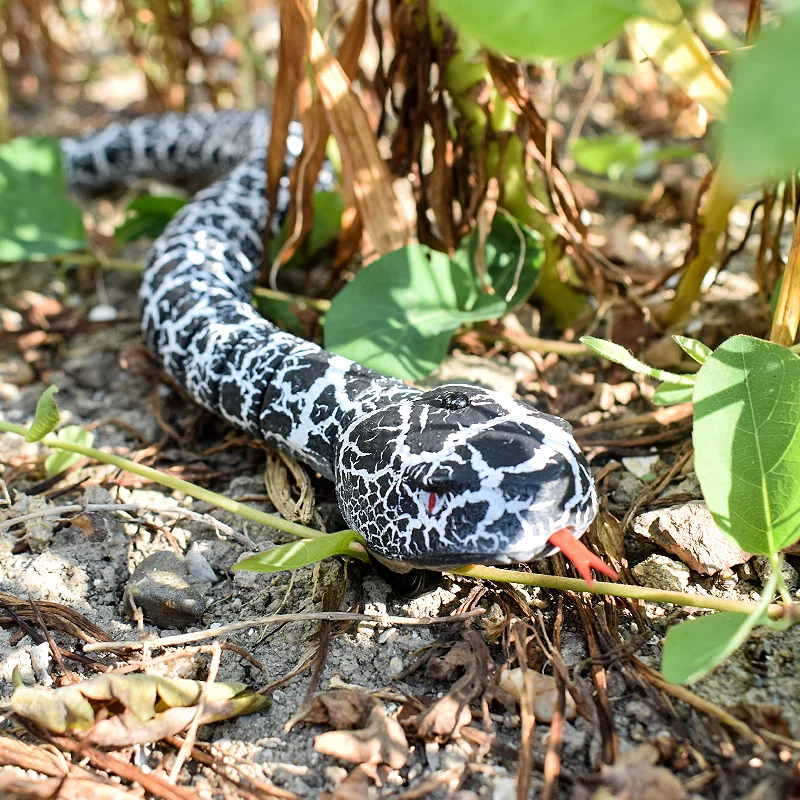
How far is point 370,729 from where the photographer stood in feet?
5.98

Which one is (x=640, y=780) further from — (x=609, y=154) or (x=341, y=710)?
(x=609, y=154)

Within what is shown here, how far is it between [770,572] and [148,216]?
10.0 ft

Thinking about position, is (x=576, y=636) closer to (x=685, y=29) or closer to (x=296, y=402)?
(x=296, y=402)

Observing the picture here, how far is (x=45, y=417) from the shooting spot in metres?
2.12

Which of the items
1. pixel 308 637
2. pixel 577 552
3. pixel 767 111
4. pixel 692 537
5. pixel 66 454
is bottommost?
pixel 308 637

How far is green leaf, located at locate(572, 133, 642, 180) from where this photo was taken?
147 inches

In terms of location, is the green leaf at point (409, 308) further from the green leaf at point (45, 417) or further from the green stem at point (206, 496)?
the green leaf at point (45, 417)

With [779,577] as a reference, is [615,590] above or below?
below

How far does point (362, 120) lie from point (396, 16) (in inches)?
14.5

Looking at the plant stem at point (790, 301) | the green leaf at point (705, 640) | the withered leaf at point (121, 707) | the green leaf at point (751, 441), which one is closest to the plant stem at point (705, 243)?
the plant stem at point (790, 301)

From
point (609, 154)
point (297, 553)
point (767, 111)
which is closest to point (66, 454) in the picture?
point (297, 553)

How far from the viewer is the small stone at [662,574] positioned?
2111 millimetres

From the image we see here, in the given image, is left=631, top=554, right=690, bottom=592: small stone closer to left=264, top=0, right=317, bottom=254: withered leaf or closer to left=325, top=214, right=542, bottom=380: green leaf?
left=325, top=214, right=542, bottom=380: green leaf

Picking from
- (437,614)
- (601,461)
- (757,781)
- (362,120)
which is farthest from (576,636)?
(362,120)
